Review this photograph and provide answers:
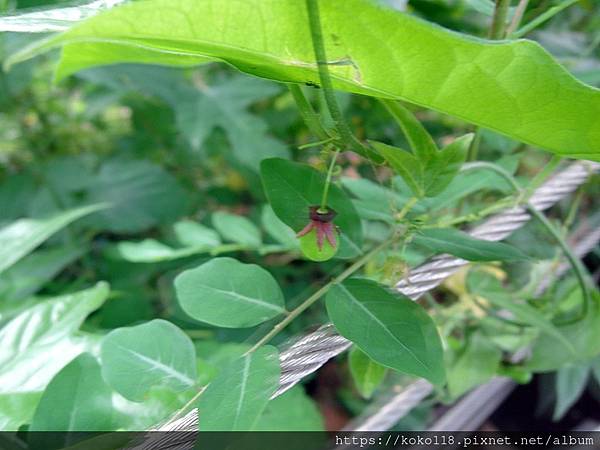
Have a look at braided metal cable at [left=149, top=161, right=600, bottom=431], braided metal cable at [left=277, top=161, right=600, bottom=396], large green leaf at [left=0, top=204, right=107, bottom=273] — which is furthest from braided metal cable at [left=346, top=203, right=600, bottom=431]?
large green leaf at [left=0, top=204, right=107, bottom=273]

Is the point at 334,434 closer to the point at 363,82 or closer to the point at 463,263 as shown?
the point at 463,263

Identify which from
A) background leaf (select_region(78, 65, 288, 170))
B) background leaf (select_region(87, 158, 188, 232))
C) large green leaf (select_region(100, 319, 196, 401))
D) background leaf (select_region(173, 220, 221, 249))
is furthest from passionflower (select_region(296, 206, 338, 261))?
background leaf (select_region(87, 158, 188, 232))

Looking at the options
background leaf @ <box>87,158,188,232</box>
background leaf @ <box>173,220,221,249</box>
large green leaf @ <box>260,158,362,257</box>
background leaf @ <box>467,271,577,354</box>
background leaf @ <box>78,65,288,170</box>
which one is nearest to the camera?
large green leaf @ <box>260,158,362,257</box>

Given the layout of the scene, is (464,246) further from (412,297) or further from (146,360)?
(146,360)

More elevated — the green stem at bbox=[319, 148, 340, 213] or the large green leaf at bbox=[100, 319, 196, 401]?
the green stem at bbox=[319, 148, 340, 213]

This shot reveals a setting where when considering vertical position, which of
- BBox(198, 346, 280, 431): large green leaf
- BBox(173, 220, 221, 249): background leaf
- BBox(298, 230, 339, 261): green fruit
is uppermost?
BBox(298, 230, 339, 261): green fruit

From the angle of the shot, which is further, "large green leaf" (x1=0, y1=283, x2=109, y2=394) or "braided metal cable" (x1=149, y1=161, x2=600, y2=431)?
"large green leaf" (x1=0, y1=283, x2=109, y2=394)

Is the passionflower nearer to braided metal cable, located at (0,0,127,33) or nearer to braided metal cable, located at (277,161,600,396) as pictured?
braided metal cable, located at (277,161,600,396)

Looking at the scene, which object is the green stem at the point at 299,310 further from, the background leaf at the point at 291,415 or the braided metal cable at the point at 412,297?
the background leaf at the point at 291,415

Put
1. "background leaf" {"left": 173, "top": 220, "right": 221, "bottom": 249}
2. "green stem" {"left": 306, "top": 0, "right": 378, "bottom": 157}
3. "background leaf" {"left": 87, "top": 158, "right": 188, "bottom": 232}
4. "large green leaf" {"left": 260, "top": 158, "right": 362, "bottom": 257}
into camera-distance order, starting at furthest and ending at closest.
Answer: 1. "background leaf" {"left": 87, "top": 158, "right": 188, "bottom": 232}
2. "background leaf" {"left": 173, "top": 220, "right": 221, "bottom": 249}
3. "large green leaf" {"left": 260, "top": 158, "right": 362, "bottom": 257}
4. "green stem" {"left": 306, "top": 0, "right": 378, "bottom": 157}
